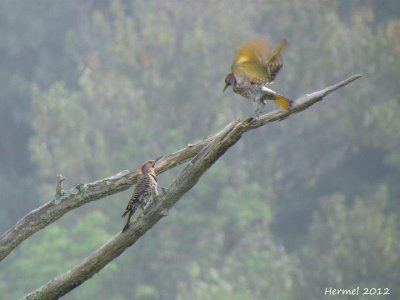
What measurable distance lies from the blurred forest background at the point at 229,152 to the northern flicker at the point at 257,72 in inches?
699

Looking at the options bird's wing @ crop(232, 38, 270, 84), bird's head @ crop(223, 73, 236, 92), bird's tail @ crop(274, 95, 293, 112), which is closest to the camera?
bird's wing @ crop(232, 38, 270, 84)

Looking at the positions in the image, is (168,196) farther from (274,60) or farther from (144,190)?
(274,60)

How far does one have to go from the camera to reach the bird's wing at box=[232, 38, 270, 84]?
158 inches

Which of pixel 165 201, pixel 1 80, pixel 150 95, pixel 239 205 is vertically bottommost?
pixel 165 201

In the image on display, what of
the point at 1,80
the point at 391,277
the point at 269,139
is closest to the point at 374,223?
the point at 391,277

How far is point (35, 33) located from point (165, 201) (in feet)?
98.1

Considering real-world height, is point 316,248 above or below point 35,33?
below

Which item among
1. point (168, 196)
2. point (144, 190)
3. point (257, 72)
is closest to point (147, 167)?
point (144, 190)

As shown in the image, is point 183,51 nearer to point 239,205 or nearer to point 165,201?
point 239,205

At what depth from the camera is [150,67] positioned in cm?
2662

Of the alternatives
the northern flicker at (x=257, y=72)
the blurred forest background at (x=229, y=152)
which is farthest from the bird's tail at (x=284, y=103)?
the blurred forest background at (x=229, y=152)

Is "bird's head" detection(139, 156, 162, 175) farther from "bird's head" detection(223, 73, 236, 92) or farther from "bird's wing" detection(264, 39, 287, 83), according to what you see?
"bird's wing" detection(264, 39, 287, 83)

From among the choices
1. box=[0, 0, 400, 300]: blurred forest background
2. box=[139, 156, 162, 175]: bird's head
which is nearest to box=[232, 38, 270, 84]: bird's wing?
box=[139, 156, 162, 175]: bird's head

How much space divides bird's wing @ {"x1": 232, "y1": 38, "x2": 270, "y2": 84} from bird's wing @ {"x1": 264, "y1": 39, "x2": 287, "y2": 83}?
0.05 metres
